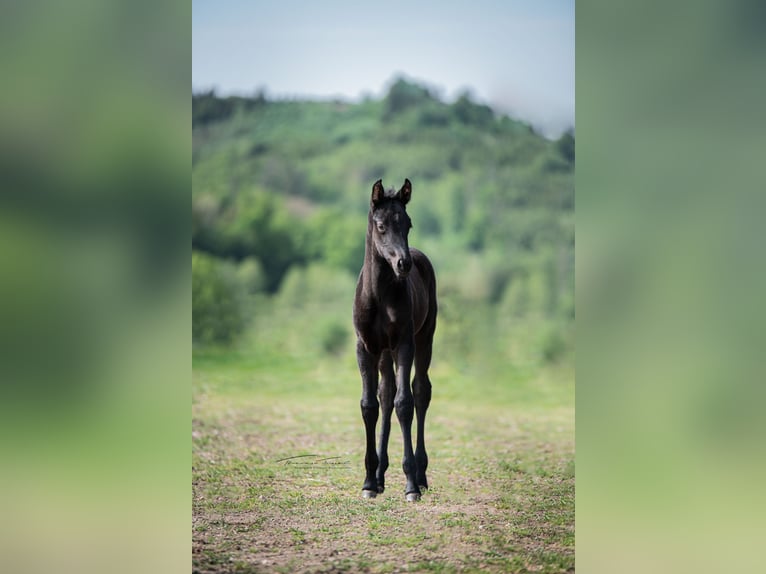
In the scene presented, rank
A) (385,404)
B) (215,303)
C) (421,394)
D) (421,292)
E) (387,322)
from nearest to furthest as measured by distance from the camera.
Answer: (387,322), (385,404), (421,292), (421,394), (215,303)

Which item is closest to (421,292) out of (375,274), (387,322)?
(387,322)

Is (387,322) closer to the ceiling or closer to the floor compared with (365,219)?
closer to the floor

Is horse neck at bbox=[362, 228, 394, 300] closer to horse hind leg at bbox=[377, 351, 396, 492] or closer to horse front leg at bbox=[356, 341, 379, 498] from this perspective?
horse front leg at bbox=[356, 341, 379, 498]

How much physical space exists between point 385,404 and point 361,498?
72 centimetres

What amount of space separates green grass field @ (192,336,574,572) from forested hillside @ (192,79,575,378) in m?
2.78

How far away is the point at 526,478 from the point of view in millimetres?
6734

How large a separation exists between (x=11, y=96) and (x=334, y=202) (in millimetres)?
11190

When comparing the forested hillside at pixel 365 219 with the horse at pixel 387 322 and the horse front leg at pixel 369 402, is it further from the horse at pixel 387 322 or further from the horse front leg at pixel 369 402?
the horse front leg at pixel 369 402

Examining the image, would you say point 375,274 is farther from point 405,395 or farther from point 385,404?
point 385,404

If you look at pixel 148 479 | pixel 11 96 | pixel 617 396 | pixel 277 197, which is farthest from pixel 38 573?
pixel 277 197

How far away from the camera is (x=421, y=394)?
5668mm

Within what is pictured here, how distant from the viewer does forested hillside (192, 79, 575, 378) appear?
13867 millimetres

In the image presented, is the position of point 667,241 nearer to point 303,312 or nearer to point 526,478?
point 526,478

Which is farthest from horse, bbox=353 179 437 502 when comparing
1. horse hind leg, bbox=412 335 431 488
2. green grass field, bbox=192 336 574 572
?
green grass field, bbox=192 336 574 572
